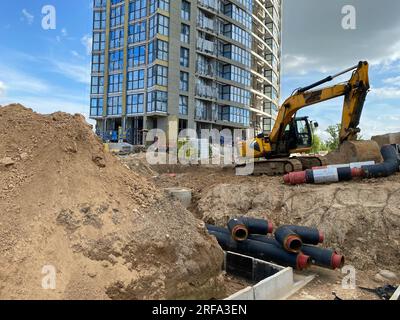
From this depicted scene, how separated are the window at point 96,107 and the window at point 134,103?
4.94 meters

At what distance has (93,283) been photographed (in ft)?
15.8

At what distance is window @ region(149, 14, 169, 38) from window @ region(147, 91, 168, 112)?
6955 millimetres

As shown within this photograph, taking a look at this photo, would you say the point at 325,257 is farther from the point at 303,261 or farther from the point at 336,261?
the point at 303,261

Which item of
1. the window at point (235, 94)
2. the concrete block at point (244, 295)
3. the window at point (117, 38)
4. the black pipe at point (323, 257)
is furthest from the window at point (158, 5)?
the concrete block at point (244, 295)

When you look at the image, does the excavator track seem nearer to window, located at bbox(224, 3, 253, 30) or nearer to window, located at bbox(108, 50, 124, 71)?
window, located at bbox(108, 50, 124, 71)

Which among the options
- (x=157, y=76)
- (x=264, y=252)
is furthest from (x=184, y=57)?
(x=264, y=252)

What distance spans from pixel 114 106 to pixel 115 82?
3092mm

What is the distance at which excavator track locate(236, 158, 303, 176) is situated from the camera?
1391 centimetres

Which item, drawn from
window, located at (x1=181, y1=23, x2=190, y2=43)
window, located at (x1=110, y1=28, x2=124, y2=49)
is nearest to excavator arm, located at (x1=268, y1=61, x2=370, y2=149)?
window, located at (x1=181, y1=23, x2=190, y2=43)

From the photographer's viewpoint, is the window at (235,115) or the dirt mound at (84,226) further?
the window at (235,115)

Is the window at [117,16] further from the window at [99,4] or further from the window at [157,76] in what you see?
the window at [157,76]

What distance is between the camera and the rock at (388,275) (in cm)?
714
